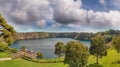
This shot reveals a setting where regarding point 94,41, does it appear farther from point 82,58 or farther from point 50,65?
point 82,58

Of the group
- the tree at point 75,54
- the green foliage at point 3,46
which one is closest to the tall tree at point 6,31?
the green foliage at point 3,46

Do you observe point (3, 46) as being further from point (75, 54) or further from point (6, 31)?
point (75, 54)

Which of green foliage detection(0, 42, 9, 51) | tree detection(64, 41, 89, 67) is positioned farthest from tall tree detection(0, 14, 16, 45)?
tree detection(64, 41, 89, 67)

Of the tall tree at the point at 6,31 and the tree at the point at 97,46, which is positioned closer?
the tall tree at the point at 6,31

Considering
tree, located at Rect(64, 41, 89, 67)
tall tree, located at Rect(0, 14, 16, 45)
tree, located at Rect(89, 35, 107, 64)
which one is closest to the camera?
tree, located at Rect(64, 41, 89, 67)

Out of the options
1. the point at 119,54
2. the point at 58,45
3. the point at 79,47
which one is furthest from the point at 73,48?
the point at 58,45

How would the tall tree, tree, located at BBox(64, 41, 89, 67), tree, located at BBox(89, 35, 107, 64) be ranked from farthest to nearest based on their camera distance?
tree, located at BBox(89, 35, 107, 64) < the tall tree < tree, located at BBox(64, 41, 89, 67)

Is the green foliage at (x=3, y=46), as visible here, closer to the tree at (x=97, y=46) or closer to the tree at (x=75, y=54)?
the tree at (x=75, y=54)

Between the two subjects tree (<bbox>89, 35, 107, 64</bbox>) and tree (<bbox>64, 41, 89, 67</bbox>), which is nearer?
tree (<bbox>64, 41, 89, 67</bbox>)

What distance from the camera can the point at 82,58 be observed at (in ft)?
173

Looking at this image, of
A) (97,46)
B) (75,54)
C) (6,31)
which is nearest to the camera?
(75,54)

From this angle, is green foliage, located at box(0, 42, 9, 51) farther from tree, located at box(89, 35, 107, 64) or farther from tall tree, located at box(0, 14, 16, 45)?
tree, located at box(89, 35, 107, 64)

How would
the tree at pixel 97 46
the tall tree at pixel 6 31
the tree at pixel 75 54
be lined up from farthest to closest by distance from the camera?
the tree at pixel 97 46
the tall tree at pixel 6 31
the tree at pixel 75 54

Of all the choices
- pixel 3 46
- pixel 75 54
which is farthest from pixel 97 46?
pixel 3 46
